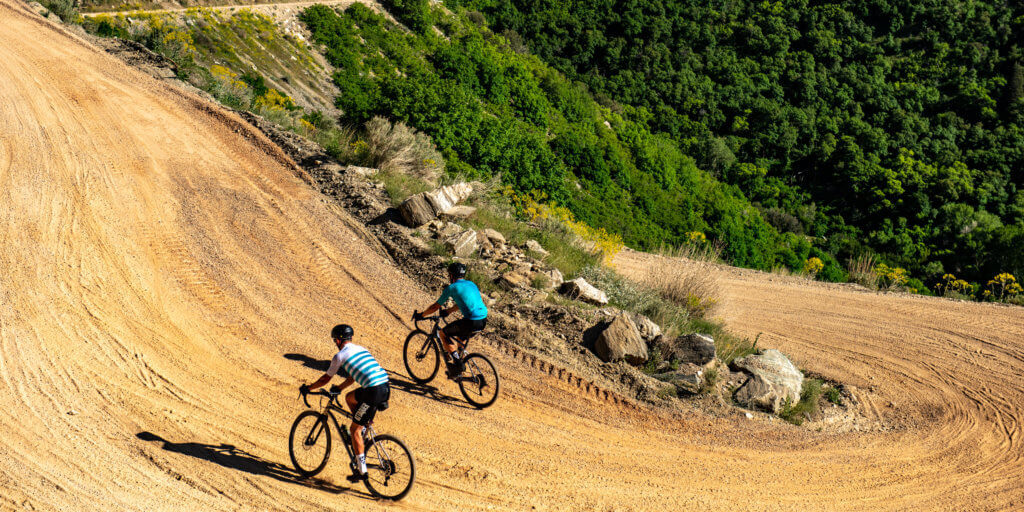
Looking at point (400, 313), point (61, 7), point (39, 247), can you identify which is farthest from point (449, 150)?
point (61, 7)

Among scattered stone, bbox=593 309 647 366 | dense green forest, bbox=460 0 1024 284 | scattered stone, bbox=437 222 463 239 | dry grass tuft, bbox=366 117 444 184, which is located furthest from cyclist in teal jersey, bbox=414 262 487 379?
dense green forest, bbox=460 0 1024 284

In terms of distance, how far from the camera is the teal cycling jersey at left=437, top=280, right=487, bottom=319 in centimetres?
929

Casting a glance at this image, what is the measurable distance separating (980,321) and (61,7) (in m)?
33.6

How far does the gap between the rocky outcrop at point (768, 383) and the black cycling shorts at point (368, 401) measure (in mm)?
7071

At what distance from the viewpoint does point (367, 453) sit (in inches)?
316

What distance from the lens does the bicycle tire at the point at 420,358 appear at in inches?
393

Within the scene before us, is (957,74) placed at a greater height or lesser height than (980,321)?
greater

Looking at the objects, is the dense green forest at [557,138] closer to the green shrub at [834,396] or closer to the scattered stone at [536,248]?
the scattered stone at [536,248]

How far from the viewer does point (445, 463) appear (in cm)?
838

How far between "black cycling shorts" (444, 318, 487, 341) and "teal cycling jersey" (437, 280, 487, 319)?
9 centimetres

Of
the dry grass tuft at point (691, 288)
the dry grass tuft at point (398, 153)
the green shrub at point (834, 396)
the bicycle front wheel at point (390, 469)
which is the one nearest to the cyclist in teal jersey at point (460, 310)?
the bicycle front wheel at point (390, 469)

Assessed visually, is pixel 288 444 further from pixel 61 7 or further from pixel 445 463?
pixel 61 7

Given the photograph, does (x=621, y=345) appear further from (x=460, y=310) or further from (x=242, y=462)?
(x=242, y=462)

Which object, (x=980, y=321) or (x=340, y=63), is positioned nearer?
(x=980, y=321)
